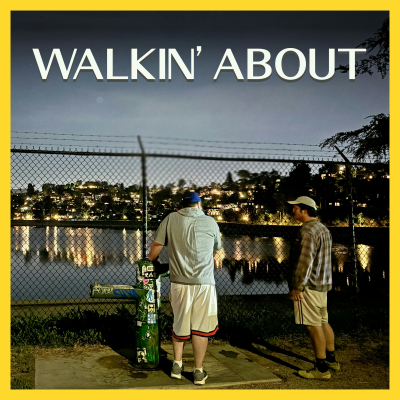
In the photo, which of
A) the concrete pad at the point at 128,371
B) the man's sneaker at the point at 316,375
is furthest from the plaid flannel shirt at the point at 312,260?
the concrete pad at the point at 128,371

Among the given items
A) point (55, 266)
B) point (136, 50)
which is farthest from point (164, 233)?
point (55, 266)

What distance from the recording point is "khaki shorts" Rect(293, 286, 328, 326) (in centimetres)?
496

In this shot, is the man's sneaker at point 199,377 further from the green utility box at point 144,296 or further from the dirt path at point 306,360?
the green utility box at point 144,296

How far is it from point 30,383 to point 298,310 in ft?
9.86

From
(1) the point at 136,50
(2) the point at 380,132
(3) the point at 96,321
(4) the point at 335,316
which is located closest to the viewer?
(3) the point at 96,321

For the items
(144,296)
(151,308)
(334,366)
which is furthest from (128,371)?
(334,366)

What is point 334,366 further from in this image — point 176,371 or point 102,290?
point 102,290

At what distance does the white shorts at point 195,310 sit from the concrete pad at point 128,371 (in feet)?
1.71

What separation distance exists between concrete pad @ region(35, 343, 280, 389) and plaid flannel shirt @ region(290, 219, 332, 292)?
3.68 feet

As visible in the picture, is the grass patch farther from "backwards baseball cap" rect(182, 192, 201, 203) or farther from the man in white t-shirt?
"backwards baseball cap" rect(182, 192, 201, 203)

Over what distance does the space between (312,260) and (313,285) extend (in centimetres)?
29

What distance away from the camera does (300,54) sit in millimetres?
7184

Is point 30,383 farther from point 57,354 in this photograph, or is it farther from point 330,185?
point 330,185

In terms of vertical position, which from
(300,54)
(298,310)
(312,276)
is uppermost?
(300,54)
